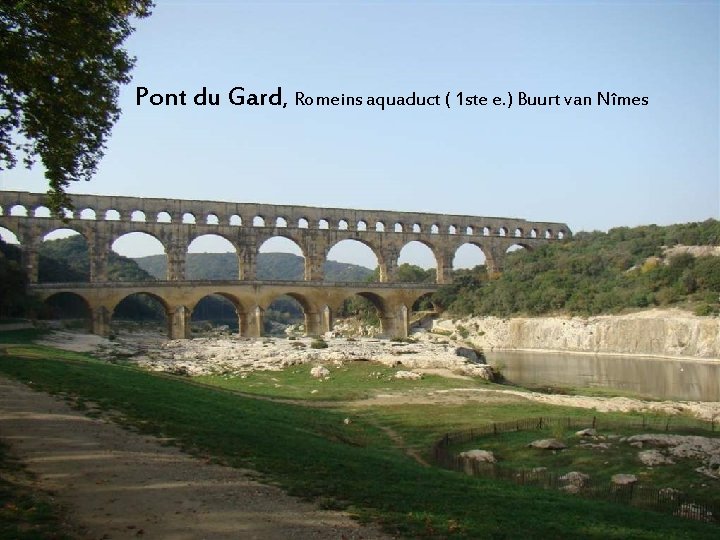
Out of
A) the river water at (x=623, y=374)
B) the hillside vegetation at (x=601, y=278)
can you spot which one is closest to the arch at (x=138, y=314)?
the hillside vegetation at (x=601, y=278)

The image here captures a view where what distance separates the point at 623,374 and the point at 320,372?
18.4 m

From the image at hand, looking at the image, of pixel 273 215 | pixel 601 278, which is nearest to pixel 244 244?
pixel 273 215

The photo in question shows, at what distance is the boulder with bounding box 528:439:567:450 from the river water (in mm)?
14560

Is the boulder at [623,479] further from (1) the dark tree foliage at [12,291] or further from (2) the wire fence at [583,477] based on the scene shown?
(1) the dark tree foliage at [12,291]

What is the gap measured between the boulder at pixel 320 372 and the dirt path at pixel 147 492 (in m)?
17.0

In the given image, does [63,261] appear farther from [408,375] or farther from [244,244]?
[408,375]

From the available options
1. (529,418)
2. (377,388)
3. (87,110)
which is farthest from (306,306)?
(87,110)

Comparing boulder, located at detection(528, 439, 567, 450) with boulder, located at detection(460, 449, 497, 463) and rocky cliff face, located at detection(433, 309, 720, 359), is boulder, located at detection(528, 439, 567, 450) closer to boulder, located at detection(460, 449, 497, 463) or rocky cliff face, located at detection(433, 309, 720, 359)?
boulder, located at detection(460, 449, 497, 463)

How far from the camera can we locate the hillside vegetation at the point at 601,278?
4975cm

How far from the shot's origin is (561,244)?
240 feet

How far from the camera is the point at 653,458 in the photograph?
1202 cm

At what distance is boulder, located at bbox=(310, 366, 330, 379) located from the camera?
1055 inches

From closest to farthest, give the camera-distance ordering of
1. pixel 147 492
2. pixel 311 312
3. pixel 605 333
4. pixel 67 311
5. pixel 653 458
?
1. pixel 147 492
2. pixel 653 458
3. pixel 605 333
4. pixel 311 312
5. pixel 67 311

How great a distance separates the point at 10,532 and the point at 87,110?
9156 millimetres
